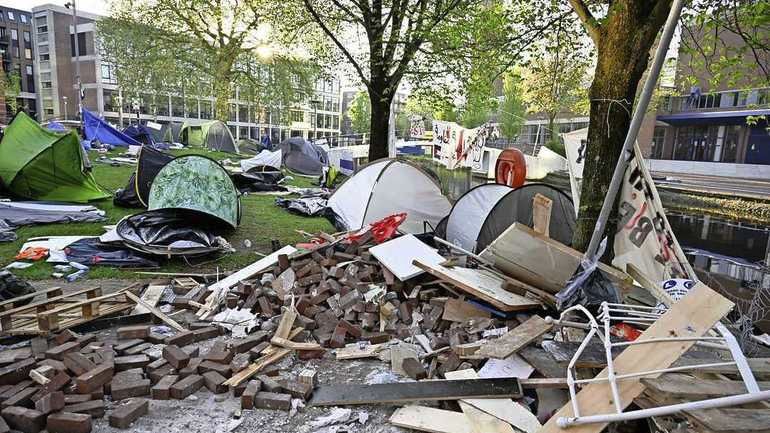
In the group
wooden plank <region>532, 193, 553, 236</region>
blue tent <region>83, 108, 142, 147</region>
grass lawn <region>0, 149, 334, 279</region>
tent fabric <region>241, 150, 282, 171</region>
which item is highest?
blue tent <region>83, 108, 142, 147</region>

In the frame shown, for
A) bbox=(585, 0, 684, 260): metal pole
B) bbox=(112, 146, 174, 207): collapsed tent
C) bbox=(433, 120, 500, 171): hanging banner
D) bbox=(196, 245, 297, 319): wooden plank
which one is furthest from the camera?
bbox=(433, 120, 500, 171): hanging banner

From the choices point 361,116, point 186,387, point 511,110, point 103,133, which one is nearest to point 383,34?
point 186,387

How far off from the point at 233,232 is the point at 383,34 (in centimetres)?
633

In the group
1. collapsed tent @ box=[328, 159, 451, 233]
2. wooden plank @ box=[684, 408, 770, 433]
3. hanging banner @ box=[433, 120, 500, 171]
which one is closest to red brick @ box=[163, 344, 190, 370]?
wooden plank @ box=[684, 408, 770, 433]

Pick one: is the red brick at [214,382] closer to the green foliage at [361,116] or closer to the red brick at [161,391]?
the red brick at [161,391]

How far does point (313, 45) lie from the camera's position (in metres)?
15.2

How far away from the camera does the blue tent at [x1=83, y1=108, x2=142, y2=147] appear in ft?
77.1

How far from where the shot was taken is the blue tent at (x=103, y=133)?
77.1 ft

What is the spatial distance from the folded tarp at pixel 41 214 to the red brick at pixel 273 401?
25.8ft

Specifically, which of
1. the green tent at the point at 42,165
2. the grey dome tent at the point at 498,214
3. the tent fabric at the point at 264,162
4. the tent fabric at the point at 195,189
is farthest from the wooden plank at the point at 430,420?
the tent fabric at the point at 264,162

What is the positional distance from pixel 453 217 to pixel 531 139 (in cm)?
4818

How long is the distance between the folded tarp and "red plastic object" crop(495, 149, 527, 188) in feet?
28.0

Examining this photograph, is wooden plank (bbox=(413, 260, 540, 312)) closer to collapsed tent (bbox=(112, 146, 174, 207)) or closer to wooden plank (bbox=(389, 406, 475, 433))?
wooden plank (bbox=(389, 406, 475, 433))

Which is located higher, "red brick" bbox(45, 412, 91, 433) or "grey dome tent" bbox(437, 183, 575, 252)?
"grey dome tent" bbox(437, 183, 575, 252)
